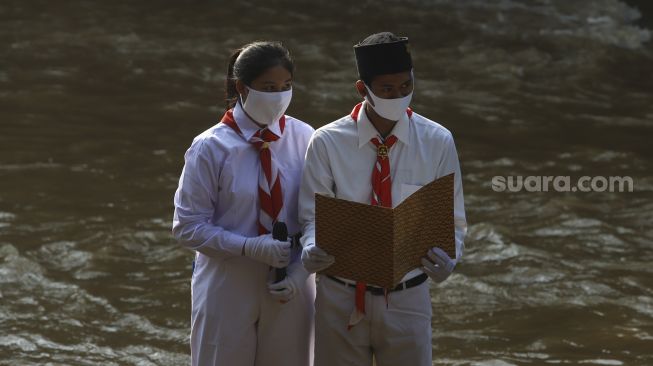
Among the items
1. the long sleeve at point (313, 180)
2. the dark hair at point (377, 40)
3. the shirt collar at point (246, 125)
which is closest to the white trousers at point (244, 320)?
the long sleeve at point (313, 180)

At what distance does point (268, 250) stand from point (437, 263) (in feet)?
1.60

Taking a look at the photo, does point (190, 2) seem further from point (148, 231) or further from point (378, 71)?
point (378, 71)

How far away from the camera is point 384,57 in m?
3.17

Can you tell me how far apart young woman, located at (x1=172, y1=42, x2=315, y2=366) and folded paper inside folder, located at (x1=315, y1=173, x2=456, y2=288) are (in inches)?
9.4

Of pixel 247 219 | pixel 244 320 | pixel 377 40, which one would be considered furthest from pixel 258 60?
pixel 244 320

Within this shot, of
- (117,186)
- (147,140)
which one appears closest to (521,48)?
(147,140)

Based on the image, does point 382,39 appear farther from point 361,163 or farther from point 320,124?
point 320,124

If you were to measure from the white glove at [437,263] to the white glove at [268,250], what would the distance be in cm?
40

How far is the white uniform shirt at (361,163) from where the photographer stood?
3.26 metres

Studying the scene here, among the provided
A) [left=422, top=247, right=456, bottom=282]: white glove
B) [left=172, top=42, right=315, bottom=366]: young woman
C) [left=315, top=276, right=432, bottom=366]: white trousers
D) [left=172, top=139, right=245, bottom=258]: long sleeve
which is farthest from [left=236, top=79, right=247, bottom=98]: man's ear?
[left=422, top=247, right=456, bottom=282]: white glove

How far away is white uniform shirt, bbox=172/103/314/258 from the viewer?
10.9 feet

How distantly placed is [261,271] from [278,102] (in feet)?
1.69

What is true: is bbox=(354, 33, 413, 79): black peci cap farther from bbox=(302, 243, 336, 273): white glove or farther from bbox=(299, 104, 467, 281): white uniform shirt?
Answer: bbox=(302, 243, 336, 273): white glove

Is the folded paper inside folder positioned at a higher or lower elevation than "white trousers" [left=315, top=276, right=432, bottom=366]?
higher
